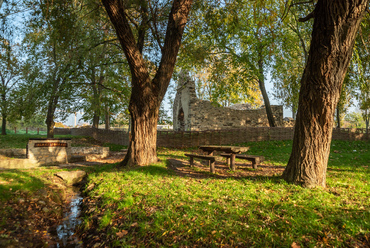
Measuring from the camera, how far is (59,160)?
8.78 metres

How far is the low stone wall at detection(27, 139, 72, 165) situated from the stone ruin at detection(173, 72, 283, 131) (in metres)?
10.3

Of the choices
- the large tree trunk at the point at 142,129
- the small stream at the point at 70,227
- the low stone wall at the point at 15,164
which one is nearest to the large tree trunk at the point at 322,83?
the large tree trunk at the point at 142,129

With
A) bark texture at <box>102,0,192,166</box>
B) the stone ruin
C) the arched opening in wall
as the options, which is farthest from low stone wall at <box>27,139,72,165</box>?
the arched opening in wall

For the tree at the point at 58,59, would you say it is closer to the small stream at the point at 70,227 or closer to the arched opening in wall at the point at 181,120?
the small stream at the point at 70,227

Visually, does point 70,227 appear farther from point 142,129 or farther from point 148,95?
point 148,95

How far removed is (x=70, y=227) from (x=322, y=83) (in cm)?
520

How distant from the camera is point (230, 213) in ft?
11.6

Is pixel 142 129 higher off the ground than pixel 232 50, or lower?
lower

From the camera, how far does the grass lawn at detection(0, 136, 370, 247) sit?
2.91 meters

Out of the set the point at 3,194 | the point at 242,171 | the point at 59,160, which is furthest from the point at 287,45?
the point at 3,194

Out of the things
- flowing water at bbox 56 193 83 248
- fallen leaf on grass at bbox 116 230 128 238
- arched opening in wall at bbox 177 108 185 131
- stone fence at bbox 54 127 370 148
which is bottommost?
flowing water at bbox 56 193 83 248

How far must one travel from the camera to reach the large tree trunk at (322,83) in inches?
161

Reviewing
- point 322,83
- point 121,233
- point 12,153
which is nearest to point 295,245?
point 121,233

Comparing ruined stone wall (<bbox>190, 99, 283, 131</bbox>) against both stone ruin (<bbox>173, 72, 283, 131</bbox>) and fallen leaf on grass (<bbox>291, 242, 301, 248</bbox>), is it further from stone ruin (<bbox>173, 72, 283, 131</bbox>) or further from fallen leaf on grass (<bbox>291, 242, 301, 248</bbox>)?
fallen leaf on grass (<bbox>291, 242, 301, 248</bbox>)
